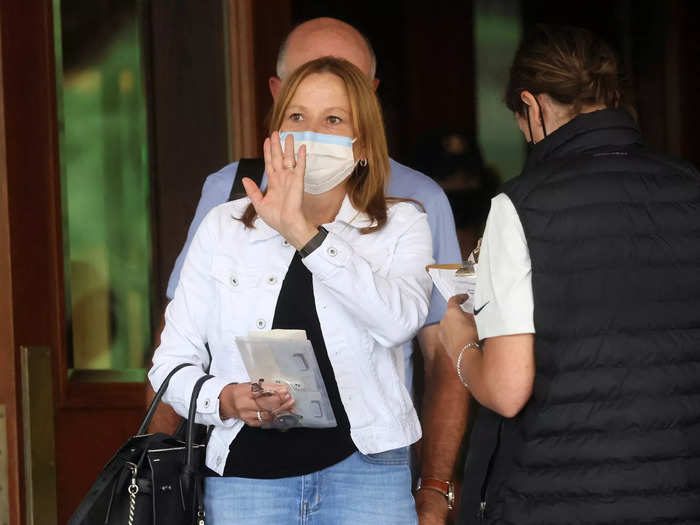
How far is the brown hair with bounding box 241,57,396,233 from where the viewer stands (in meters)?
2.14

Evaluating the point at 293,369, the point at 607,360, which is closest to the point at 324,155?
the point at 293,369

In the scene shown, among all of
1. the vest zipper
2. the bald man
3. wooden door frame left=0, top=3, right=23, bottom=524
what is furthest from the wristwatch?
wooden door frame left=0, top=3, right=23, bottom=524

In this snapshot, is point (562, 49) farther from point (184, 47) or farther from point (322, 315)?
point (184, 47)

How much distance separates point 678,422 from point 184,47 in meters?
2.36

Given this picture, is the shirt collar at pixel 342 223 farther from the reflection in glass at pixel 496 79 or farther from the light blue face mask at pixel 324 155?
the reflection in glass at pixel 496 79

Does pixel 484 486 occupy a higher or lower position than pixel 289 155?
lower

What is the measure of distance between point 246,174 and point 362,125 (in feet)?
1.42

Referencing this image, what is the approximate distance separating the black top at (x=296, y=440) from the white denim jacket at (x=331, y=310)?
2 centimetres

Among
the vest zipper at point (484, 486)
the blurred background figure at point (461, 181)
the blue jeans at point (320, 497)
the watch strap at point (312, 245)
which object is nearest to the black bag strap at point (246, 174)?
the watch strap at point (312, 245)

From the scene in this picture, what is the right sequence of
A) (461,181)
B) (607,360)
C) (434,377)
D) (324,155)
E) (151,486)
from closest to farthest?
(607,360)
(151,486)
(324,155)
(434,377)
(461,181)

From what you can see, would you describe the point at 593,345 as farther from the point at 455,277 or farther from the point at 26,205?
the point at 26,205

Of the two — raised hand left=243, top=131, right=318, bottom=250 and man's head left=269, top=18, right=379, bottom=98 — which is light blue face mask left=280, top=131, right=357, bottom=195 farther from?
man's head left=269, top=18, right=379, bottom=98

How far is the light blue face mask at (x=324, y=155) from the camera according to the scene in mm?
2072

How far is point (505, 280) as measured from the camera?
5.78 feet
